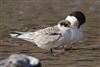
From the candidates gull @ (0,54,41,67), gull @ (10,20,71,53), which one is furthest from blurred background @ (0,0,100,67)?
gull @ (0,54,41,67)

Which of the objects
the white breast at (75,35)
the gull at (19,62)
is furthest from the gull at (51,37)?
the gull at (19,62)

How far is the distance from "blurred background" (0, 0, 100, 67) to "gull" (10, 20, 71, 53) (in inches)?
7.1

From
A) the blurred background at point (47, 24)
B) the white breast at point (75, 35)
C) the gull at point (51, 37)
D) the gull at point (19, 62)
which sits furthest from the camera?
the white breast at point (75, 35)

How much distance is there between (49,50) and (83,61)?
0.91m

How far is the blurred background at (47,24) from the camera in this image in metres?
9.73

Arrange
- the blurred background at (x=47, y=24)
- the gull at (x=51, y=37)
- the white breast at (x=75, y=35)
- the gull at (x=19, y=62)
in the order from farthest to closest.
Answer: the white breast at (x=75, y=35), the gull at (x=51, y=37), the blurred background at (x=47, y=24), the gull at (x=19, y=62)

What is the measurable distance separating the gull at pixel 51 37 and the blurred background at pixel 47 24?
18 centimetres

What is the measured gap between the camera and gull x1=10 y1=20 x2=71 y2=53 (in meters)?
10.1

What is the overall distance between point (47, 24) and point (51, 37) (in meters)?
2.34

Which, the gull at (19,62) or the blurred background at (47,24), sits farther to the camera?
the blurred background at (47,24)

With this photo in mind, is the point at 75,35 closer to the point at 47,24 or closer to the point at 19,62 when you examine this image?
the point at 47,24

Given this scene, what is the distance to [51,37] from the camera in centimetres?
1012

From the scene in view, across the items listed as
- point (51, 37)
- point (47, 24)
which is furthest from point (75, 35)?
point (47, 24)

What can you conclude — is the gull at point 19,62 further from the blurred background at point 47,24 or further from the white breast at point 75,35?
the white breast at point 75,35
